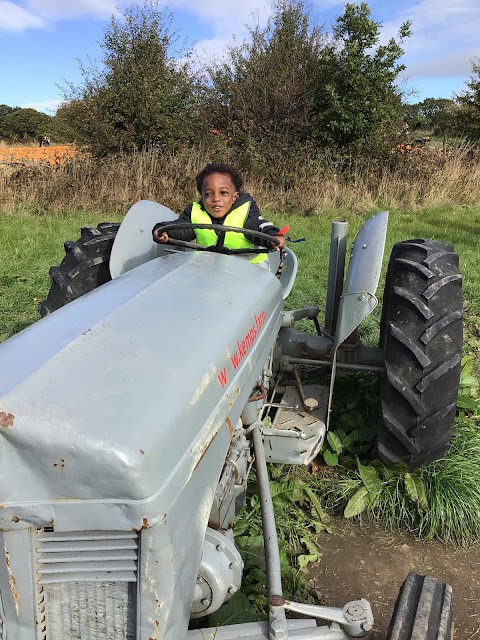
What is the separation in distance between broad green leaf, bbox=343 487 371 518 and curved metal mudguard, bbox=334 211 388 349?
2.34 ft

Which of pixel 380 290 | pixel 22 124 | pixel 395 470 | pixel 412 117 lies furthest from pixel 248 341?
pixel 22 124

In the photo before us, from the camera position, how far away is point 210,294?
6.45 feet

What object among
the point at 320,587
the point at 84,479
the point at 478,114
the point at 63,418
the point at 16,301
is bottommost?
the point at 320,587

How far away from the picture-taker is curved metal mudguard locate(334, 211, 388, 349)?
2488 mm

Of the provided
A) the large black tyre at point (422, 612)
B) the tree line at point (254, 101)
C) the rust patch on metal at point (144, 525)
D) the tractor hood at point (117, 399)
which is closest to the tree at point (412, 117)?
the tree line at point (254, 101)

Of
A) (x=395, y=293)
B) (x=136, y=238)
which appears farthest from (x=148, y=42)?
(x=395, y=293)

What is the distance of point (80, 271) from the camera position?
3096 mm

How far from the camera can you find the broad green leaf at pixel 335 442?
118 inches

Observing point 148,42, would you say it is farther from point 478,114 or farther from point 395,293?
point 395,293

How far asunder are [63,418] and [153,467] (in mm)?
205

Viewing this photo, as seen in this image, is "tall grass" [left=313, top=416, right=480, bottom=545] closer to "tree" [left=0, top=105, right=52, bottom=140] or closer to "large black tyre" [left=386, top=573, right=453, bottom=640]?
"large black tyre" [left=386, top=573, right=453, bottom=640]

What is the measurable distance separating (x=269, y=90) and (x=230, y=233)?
1080cm

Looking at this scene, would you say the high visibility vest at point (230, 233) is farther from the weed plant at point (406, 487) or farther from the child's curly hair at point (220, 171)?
the weed plant at point (406, 487)

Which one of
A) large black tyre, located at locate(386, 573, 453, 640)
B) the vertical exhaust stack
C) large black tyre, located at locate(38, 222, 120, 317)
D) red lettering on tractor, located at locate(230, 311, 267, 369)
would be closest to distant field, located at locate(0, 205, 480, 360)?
the vertical exhaust stack
